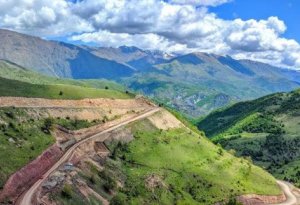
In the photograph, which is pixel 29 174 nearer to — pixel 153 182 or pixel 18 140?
pixel 18 140

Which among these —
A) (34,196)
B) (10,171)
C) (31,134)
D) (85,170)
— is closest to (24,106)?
(31,134)

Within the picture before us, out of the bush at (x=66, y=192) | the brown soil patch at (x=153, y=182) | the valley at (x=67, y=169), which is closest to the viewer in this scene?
the bush at (x=66, y=192)

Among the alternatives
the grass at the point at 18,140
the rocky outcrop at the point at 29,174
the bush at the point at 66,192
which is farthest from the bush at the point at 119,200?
the grass at the point at 18,140

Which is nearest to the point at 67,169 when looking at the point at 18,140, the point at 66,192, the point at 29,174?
the point at 29,174

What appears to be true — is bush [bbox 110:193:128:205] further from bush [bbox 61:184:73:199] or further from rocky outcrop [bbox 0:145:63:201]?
rocky outcrop [bbox 0:145:63:201]

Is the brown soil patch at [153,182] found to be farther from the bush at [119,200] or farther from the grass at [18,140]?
the grass at [18,140]

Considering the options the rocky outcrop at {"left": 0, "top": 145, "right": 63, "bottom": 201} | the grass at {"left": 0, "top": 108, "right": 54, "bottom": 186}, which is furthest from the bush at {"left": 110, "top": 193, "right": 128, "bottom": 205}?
the grass at {"left": 0, "top": 108, "right": 54, "bottom": 186}

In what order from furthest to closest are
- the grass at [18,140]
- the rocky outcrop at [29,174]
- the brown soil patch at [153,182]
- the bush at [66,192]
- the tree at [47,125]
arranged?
1. the brown soil patch at [153,182]
2. the tree at [47,125]
3. the grass at [18,140]
4. the bush at [66,192]
5. the rocky outcrop at [29,174]
